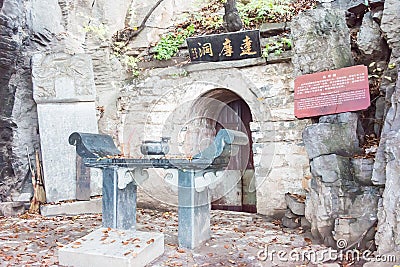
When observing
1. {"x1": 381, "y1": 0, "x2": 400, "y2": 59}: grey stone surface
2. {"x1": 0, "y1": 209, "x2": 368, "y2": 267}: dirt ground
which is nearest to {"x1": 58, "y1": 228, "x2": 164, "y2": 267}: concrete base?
{"x1": 0, "y1": 209, "x2": 368, "y2": 267}: dirt ground

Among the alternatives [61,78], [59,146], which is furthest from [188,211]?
[61,78]

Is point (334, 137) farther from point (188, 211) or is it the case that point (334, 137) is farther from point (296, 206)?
point (188, 211)

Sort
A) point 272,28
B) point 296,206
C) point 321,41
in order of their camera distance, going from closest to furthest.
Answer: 1. point 321,41
2. point 296,206
3. point 272,28

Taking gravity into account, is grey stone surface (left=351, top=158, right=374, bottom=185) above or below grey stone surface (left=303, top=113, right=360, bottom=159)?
below

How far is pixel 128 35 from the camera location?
7691mm

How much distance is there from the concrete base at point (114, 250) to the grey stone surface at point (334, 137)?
7.19 ft

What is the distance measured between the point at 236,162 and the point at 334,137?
3.19 meters

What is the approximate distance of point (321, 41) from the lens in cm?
527

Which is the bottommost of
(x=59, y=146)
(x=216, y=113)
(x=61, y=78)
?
(x=59, y=146)

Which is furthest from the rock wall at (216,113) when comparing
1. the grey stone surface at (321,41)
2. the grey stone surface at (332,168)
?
the grey stone surface at (332,168)

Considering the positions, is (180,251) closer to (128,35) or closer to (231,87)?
(231,87)

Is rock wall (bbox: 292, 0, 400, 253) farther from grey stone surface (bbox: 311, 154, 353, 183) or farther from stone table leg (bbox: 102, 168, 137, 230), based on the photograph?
stone table leg (bbox: 102, 168, 137, 230)

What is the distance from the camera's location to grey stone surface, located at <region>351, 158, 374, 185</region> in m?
4.42

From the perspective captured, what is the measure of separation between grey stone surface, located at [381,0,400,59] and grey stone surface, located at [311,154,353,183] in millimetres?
1599
